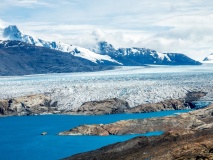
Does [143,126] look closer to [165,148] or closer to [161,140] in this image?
[161,140]

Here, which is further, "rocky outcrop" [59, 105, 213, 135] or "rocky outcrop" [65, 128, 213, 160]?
"rocky outcrop" [59, 105, 213, 135]

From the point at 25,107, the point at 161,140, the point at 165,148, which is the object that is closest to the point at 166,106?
the point at 25,107

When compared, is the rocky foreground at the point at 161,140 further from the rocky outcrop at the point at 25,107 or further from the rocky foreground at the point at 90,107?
the rocky outcrop at the point at 25,107

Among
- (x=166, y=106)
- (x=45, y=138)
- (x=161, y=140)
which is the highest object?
(x=161, y=140)

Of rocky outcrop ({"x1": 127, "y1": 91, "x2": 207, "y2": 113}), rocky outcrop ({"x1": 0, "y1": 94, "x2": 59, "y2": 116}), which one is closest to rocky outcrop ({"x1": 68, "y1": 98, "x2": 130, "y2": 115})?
rocky outcrop ({"x1": 127, "y1": 91, "x2": 207, "y2": 113})

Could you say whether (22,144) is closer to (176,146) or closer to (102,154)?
(102,154)

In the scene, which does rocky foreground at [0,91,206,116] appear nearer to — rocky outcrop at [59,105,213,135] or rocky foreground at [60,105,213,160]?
rocky foreground at [60,105,213,160]
